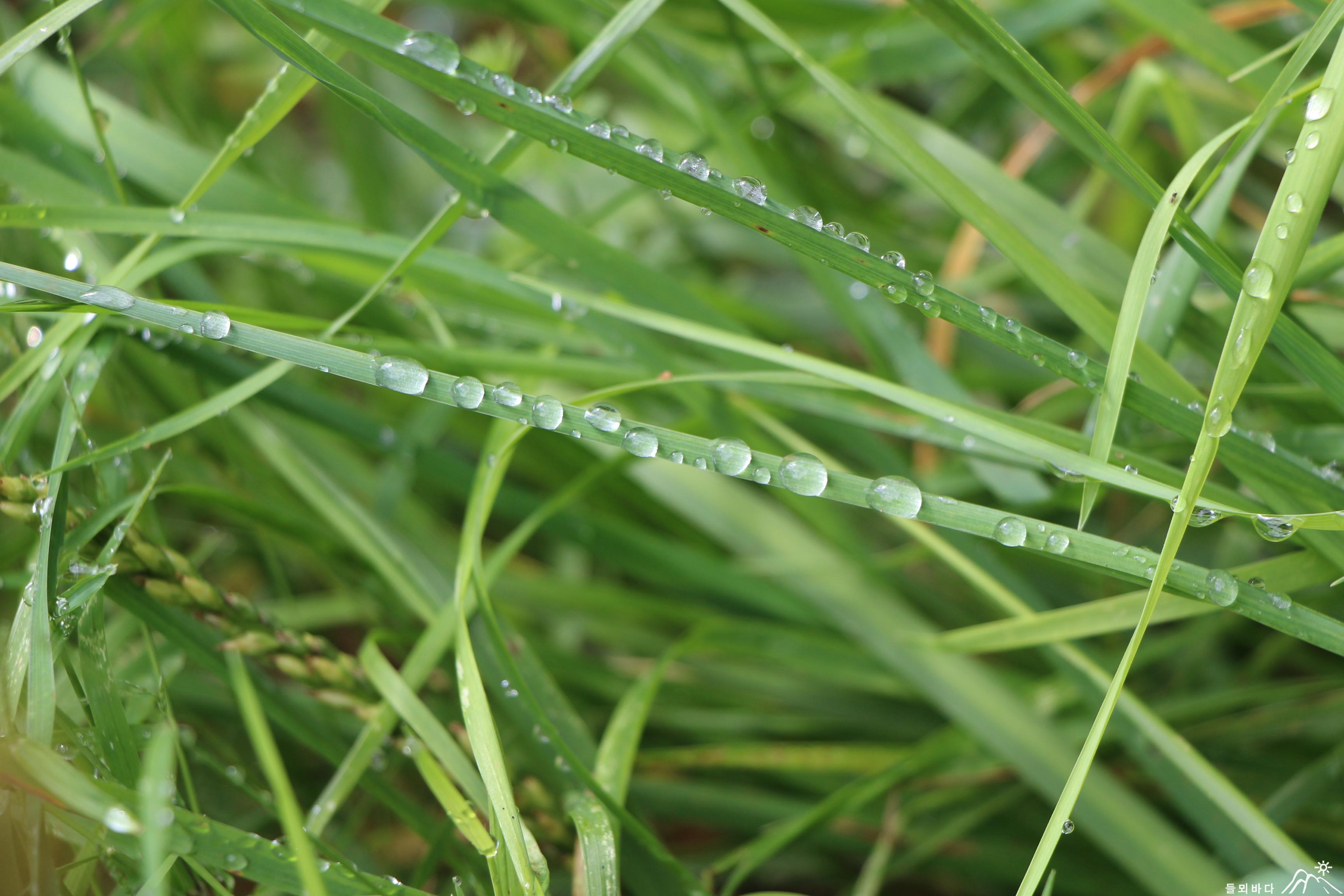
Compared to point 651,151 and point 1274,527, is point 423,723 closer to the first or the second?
point 651,151

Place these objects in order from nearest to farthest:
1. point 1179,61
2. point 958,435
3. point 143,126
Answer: point 958,435 → point 143,126 → point 1179,61

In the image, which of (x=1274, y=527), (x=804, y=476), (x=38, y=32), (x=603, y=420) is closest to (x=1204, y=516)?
(x=1274, y=527)

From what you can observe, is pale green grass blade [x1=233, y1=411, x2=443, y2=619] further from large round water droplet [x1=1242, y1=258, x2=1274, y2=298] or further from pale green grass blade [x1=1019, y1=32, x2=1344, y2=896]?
large round water droplet [x1=1242, y1=258, x2=1274, y2=298]

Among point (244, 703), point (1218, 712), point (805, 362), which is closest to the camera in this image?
point (244, 703)

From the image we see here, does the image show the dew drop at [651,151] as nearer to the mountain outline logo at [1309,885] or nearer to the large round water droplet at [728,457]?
the large round water droplet at [728,457]

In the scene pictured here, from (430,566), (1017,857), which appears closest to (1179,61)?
(1017,857)

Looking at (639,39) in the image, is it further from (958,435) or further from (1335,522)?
(1335,522)

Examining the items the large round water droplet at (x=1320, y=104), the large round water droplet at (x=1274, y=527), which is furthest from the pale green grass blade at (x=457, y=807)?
the large round water droplet at (x=1320, y=104)

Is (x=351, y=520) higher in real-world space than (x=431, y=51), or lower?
lower
